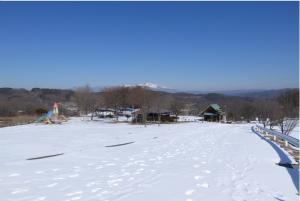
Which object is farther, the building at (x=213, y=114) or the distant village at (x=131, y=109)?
the building at (x=213, y=114)

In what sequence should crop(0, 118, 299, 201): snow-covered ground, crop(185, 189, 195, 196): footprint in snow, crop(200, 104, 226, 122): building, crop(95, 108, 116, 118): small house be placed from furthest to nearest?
crop(200, 104, 226, 122): building < crop(95, 108, 116, 118): small house < crop(185, 189, 195, 196): footprint in snow < crop(0, 118, 299, 201): snow-covered ground

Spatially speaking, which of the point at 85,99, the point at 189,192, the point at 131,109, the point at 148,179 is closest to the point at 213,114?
the point at 131,109

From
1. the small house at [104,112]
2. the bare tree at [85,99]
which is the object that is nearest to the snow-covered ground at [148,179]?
the small house at [104,112]

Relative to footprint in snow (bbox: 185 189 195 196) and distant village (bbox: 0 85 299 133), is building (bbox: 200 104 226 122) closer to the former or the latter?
distant village (bbox: 0 85 299 133)

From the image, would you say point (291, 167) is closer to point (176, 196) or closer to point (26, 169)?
point (176, 196)

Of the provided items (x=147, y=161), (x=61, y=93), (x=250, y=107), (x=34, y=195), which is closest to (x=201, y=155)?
(x=147, y=161)

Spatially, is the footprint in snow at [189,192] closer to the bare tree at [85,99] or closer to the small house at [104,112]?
the small house at [104,112]

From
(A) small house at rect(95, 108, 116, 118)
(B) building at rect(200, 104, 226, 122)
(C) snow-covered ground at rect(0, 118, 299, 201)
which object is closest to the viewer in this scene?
(C) snow-covered ground at rect(0, 118, 299, 201)

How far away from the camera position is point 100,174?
9992 millimetres

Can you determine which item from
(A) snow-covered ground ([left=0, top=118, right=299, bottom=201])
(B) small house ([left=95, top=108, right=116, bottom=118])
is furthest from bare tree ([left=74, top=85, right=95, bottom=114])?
(A) snow-covered ground ([left=0, top=118, right=299, bottom=201])

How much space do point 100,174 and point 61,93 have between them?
186 metres

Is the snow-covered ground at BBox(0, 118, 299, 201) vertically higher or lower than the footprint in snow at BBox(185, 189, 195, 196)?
higher

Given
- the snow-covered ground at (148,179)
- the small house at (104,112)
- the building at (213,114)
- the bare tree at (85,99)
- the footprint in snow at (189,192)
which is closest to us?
the snow-covered ground at (148,179)

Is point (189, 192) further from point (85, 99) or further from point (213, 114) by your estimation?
point (85, 99)
